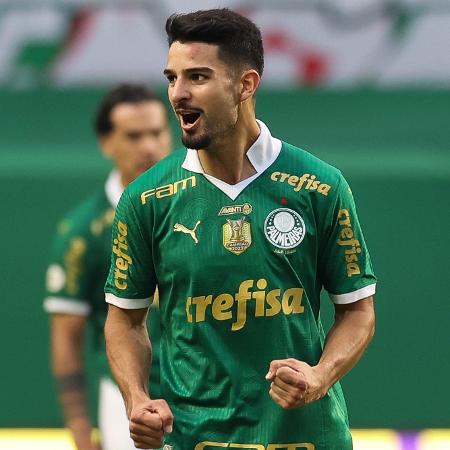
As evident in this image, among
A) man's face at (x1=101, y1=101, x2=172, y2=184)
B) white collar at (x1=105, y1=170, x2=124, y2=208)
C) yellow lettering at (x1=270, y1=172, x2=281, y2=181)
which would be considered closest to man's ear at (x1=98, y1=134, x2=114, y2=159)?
man's face at (x1=101, y1=101, x2=172, y2=184)

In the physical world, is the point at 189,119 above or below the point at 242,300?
above

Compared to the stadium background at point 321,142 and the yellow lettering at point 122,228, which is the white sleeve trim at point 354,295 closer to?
the yellow lettering at point 122,228

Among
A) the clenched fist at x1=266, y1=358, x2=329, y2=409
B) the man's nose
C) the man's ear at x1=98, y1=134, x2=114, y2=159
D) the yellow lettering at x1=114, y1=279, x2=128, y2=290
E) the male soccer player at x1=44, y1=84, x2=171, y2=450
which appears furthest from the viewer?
the man's ear at x1=98, y1=134, x2=114, y2=159

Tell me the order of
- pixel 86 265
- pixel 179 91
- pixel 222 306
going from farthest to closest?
pixel 86 265, pixel 222 306, pixel 179 91

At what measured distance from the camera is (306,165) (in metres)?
3.59

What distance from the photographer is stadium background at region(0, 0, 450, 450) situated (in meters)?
7.50

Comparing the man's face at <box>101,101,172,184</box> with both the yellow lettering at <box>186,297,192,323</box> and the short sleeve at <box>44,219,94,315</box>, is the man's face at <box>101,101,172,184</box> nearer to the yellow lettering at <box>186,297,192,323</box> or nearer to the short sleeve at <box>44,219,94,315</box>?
the short sleeve at <box>44,219,94,315</box>

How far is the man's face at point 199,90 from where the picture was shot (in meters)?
3.43

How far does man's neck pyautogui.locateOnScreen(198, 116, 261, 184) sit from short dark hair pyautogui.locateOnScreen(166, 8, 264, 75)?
0.17 m

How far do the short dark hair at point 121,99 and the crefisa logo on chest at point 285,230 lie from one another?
7.50 ft

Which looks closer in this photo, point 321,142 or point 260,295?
point 260,295

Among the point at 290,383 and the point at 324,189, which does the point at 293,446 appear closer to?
the point at 290,383

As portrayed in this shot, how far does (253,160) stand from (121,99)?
7.39 feet

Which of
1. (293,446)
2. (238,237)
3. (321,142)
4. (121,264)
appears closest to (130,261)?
(121,264)
